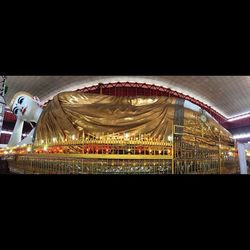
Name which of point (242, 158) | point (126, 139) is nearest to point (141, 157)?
point (126, 139)

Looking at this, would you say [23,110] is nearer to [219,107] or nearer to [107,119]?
[107,119]

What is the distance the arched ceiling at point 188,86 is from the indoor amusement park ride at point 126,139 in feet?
0.92

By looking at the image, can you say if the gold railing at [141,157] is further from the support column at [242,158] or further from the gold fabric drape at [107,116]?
the support column at [242,158]

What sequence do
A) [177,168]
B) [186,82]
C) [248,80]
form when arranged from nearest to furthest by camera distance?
[177,168]
[248,80]
[186,82]

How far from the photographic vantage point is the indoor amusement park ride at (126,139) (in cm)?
211

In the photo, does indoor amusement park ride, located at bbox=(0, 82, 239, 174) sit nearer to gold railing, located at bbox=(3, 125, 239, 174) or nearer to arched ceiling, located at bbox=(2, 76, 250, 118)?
gold railing, located at bbox=(3, 125, 239, 174)

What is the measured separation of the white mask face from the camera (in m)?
2.94

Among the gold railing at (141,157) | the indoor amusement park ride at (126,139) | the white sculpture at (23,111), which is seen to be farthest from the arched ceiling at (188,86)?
the gold railing at (141,157)

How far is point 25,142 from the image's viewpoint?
2869mm

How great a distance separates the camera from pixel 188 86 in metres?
2.68

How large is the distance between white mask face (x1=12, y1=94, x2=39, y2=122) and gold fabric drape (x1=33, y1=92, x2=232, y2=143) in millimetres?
693

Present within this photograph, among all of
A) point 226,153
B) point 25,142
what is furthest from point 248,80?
point 25,142

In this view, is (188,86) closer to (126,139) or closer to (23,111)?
(126,139)
